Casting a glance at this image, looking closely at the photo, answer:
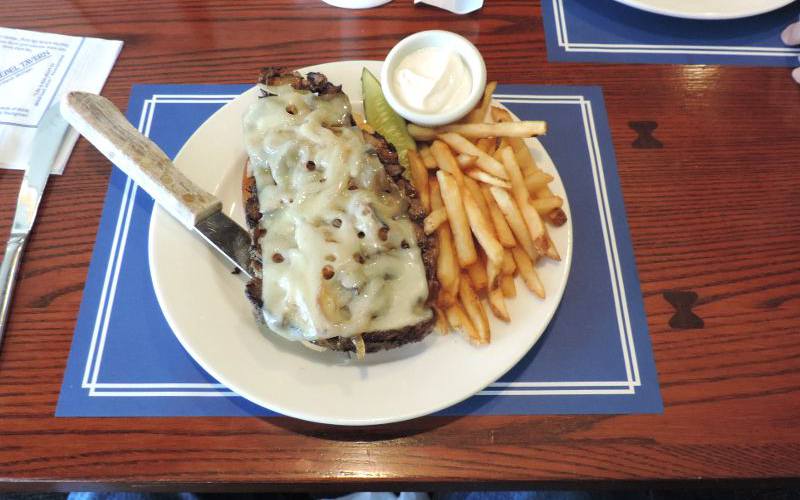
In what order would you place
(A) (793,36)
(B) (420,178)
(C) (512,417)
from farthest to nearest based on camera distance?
(A) (793,36) < (B) (420,178) < (C) (512,417)

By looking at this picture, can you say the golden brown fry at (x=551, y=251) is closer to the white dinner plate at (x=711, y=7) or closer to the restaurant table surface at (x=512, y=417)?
the restaurant table surface at (x=512, y=417)

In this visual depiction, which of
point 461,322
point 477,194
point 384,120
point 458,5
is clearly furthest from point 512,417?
point 458,5

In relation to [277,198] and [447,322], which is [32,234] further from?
[447,322]

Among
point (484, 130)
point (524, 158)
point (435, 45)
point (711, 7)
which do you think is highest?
point (435, 45)

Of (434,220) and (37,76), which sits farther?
(37,76)

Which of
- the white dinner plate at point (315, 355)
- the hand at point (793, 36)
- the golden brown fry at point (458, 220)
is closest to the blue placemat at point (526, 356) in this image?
the white dinner plate at point (315, 355)

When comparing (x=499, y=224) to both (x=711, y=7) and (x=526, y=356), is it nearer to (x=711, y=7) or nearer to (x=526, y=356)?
(x=526, y=356)

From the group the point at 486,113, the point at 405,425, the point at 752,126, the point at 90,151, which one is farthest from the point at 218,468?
the point at 752,126

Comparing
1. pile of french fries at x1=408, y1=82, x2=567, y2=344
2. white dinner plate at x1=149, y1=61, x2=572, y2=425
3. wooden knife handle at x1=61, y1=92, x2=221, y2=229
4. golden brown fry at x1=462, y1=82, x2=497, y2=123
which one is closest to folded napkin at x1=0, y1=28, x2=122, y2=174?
wooden knife handle at x1=61, y1=92, x2=221, y2=229
